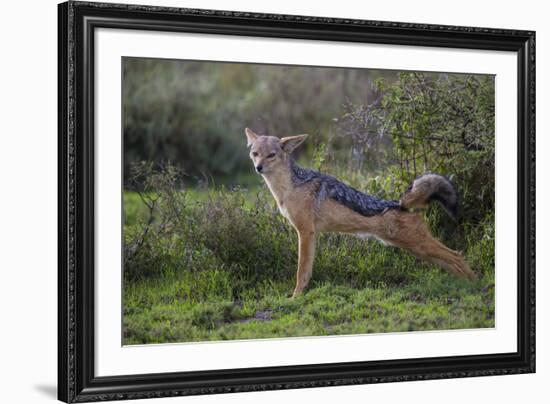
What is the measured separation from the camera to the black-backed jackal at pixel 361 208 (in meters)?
7.88

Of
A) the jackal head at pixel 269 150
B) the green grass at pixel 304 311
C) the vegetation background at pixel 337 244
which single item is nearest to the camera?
the green grass at pixel 304 311

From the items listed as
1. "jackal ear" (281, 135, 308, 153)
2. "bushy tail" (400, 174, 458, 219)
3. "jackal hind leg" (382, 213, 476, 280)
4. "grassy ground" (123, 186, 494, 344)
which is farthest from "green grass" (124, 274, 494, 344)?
"jackal ear" (281, 135, 308, 153)

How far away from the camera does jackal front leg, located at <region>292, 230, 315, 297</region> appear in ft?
24.7

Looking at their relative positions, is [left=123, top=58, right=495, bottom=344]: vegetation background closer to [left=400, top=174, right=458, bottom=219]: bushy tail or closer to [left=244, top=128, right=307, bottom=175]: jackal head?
[left=400, top=174, right=458, bottom=219]: bushy tail

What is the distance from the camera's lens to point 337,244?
7.81 meters

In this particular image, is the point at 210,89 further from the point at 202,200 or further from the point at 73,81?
the point at 73,81

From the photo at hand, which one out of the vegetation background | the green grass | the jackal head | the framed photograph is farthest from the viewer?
the jackal head

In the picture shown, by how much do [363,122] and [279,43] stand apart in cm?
148

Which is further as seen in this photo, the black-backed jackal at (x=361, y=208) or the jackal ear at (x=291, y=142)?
the black-backed jackal at (x=361, y=208)

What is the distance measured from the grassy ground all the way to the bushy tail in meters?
0.16

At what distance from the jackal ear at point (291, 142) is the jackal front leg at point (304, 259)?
71 cm

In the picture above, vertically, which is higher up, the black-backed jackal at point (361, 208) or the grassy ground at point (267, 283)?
the black-backed jackal at point (361, 208)

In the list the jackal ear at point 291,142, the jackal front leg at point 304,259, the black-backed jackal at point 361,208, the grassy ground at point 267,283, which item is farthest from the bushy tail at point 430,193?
the jackal ear at point 291,142

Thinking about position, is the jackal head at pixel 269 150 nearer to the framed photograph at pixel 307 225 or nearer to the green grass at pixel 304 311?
the framed photograph at pixel 307 225
